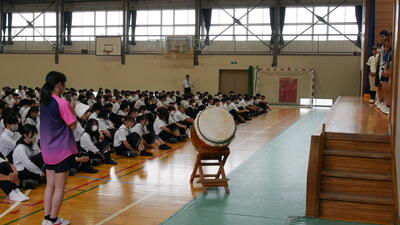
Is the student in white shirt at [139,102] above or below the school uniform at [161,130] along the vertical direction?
above

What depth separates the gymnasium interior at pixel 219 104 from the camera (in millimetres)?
5141

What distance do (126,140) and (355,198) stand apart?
195 inches

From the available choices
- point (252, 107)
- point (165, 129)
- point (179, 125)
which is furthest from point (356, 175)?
point (252, 107)

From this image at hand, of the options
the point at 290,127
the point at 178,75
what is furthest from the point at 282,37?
the point at 290,127

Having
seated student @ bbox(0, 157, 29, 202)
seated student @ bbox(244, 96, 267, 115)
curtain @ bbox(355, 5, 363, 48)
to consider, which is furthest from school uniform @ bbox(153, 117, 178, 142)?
curtain @ bbox(355, 5, 363, 48)

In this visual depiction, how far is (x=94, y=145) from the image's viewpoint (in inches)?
304

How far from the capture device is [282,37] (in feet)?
72.8

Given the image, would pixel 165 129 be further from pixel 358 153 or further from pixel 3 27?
pixel 3 27

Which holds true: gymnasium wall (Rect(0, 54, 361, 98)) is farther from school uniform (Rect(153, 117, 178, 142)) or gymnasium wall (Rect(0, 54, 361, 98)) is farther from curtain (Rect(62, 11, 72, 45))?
school uniform (Rect(153, 117, 178, 142))

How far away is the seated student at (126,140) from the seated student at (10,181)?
312 centimetres

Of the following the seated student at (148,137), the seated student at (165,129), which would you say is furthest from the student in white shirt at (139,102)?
the seated student at (148,137)

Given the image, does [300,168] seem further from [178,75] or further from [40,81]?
[40,81]

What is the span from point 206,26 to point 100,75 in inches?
254

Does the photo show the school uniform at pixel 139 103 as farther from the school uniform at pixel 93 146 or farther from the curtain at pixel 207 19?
the curtain at pixel 207 19
